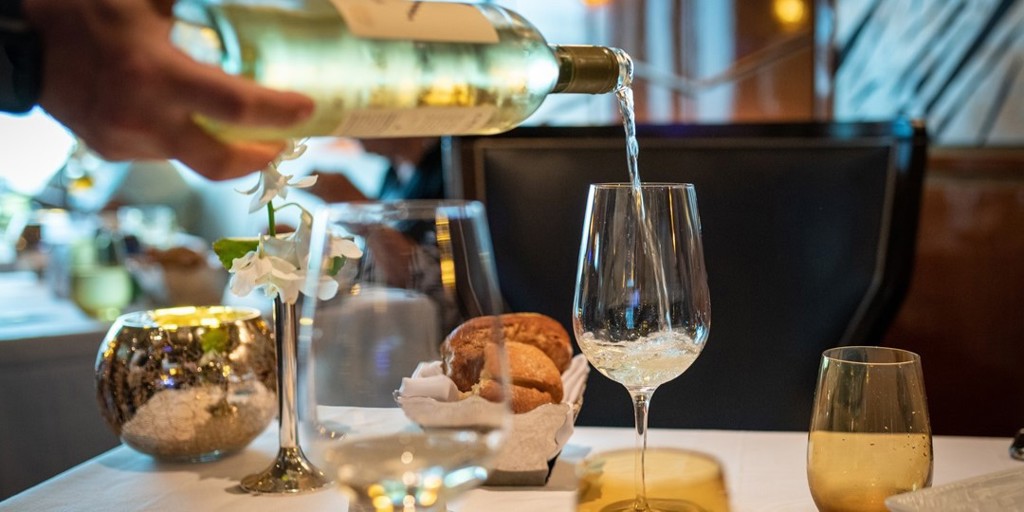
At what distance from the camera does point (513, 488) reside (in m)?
0.91

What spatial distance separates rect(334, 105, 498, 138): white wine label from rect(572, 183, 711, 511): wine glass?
0.15 metres

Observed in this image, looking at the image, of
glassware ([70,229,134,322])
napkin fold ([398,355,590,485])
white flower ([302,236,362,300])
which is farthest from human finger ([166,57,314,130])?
glassware ([70,229,134,322])

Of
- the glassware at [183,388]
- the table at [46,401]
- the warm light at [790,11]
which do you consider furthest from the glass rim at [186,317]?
the warm light at [790,11]

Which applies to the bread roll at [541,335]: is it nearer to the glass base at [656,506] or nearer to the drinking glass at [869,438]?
the glass base at [656,506]

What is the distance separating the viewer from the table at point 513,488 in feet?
2.89

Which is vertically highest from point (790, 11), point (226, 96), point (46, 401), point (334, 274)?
point (790, 11)

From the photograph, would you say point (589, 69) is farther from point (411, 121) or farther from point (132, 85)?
point (132, 85)

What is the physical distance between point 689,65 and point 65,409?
242cm

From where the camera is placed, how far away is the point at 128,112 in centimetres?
64

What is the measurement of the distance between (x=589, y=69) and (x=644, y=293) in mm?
191

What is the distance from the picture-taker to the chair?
1600 mm

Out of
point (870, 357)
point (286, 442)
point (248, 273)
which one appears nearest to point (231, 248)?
point (248, 273)

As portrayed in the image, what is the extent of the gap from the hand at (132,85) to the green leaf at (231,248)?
0.97 ft

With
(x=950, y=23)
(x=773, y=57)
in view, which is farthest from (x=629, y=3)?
(x=950, y=23)
